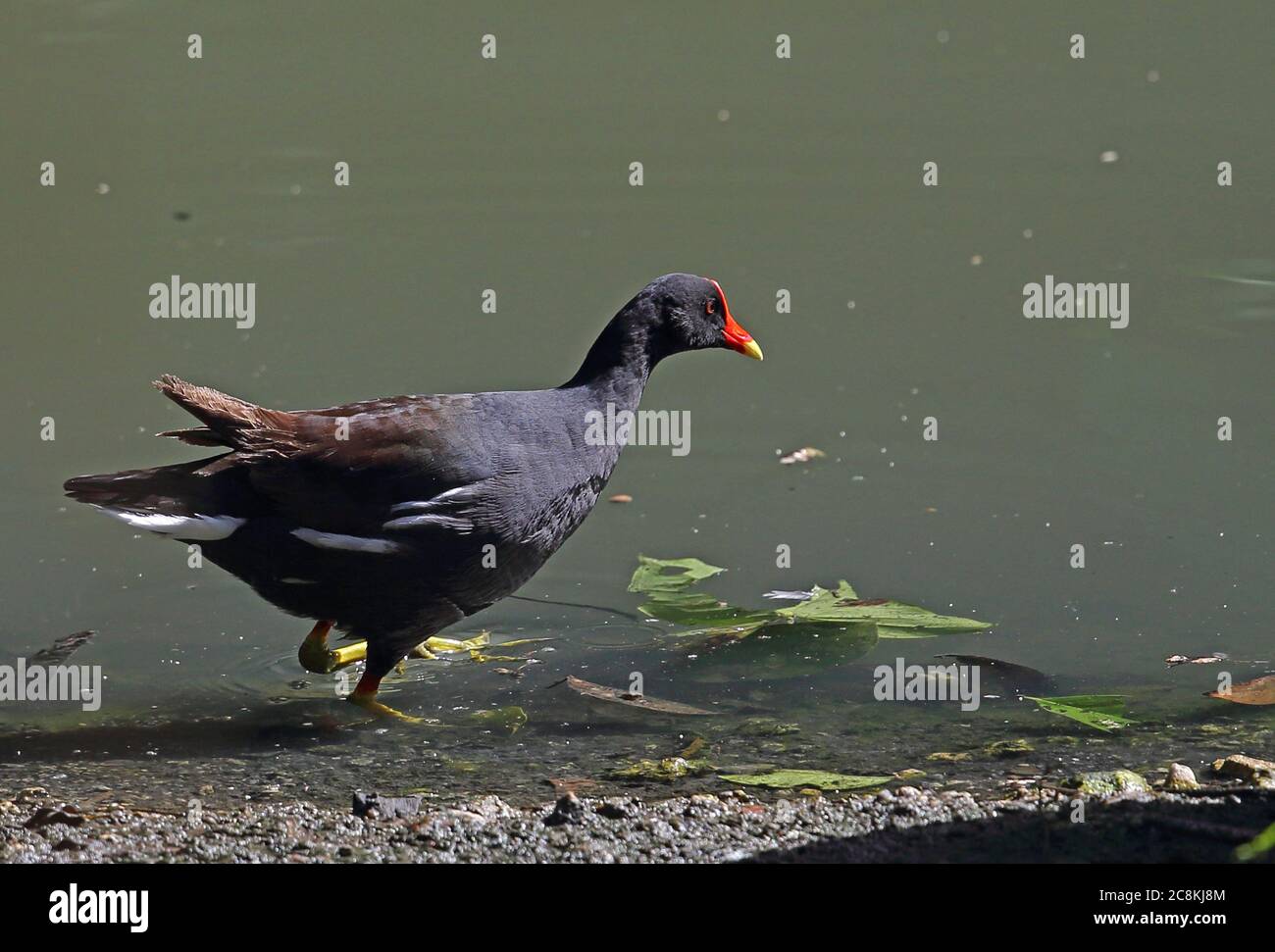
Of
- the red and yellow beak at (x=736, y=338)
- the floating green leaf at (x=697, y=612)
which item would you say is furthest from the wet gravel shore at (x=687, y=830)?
the red and yellow beak at (x=736, y=338)

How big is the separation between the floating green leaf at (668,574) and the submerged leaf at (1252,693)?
6.17ft

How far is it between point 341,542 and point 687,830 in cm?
160

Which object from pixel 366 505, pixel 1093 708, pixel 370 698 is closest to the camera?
pixel 1093 708

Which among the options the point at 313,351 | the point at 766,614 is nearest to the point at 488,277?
the point at 313,351

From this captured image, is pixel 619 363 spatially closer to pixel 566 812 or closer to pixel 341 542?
pixel 341 542

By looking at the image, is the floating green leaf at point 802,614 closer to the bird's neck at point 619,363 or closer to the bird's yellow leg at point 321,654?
the bird's neck at point 619,363

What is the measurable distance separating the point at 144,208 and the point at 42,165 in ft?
3.82

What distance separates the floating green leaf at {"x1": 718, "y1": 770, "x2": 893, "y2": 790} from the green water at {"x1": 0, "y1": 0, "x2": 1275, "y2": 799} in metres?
0.15

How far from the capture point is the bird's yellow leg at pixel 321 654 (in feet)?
18.2

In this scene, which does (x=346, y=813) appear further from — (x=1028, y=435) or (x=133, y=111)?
(x=133, y=111)

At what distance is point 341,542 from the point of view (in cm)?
506

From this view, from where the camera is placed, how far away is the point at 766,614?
5.71m

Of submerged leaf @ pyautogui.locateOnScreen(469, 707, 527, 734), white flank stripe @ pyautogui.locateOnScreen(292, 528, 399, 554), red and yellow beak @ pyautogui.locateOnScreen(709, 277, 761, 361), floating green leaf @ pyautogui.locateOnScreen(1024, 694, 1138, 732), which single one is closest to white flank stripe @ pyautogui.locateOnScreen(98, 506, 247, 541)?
white flank stripe @ pyautogui.locateOnScreen(292, 528, 399, 554)

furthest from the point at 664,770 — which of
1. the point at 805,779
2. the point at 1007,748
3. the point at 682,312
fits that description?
the point at 682,312
